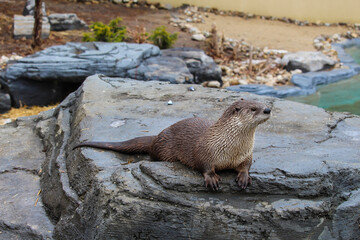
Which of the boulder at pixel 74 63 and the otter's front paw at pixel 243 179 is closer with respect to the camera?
the otter's front paw at pixel 243 179

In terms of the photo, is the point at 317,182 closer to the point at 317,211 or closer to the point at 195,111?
the point at 317,211

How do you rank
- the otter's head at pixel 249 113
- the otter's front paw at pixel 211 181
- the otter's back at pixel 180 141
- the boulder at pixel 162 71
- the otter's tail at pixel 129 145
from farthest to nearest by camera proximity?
the boulder at pixel 162 71 < the otter's tail at pixel 129 145 < the otter's back at pixel 180 141 < the otter's front paw at pixel 211 181 < the otter's head at pixel 249 113

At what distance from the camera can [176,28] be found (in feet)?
34.6

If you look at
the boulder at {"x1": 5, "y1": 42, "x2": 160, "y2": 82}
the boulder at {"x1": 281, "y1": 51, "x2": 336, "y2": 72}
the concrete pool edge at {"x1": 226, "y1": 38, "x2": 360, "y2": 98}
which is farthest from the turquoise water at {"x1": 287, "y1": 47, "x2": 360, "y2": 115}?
the boulder at {"x1": 5, "y1": 42, "x2": 160, "y2": 82}

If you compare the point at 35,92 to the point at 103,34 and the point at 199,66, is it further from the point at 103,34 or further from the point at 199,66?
the point at 199,66

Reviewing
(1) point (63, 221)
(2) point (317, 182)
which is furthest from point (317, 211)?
(1) point (63, 221)

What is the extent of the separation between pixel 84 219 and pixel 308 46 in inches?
348

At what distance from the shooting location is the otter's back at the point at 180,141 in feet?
8.29

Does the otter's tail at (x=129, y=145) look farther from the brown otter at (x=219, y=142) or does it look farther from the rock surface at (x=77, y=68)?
the rock surface at (x=77, y=68)

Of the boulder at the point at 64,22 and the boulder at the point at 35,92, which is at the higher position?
the boulder at the point at 64,22

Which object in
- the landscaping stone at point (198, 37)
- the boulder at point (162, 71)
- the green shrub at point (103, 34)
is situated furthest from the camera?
the landscaping stone at point (198, 37)

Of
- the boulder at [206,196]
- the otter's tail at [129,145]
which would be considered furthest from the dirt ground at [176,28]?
the boulder at [206,196]

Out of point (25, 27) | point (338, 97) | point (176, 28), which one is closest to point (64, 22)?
point (25, 27)

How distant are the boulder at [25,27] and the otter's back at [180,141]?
629 cm
